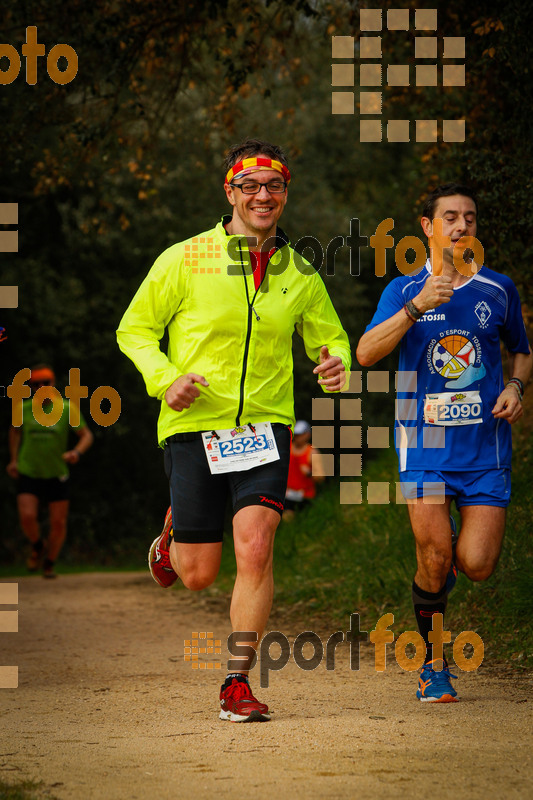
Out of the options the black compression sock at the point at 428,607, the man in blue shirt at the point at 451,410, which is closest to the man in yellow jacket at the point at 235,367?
the man in blue shirt at the point at 451,410

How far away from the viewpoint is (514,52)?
7.82 m

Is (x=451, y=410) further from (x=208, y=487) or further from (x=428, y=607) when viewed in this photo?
(x=208, y=487)

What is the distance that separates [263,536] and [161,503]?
17598 millimetres

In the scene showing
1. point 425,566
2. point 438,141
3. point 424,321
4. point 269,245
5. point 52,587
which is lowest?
point 52,587

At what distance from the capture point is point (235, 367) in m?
5.52

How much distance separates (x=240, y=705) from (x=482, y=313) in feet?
7.27

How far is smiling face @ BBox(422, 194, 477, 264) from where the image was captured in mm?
5672

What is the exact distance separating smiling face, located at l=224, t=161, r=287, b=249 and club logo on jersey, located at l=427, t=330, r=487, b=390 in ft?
3.30

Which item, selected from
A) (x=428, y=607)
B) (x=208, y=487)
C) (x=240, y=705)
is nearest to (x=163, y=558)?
(x=208, y=487)

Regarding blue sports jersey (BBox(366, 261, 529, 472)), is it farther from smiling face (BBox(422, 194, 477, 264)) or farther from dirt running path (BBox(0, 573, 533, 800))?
dirt running path (BBox(0, 573, 533, 800))

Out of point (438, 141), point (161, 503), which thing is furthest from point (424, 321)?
point (161, 503)

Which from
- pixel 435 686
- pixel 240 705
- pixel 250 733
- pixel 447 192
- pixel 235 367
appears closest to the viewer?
pixel 250 733

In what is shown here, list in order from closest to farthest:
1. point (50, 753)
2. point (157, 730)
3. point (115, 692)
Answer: point (50, 753), point (157, 730), point (115, 692)

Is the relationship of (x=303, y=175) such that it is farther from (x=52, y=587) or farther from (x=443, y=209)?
(x=443, y=209)
